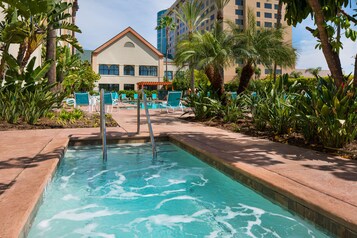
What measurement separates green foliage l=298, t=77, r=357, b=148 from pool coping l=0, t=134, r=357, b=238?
1984mm

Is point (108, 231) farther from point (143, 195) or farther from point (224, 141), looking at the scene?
point (224, 141)

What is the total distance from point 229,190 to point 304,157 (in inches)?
62.9

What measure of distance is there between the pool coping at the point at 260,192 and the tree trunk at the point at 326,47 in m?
2.96

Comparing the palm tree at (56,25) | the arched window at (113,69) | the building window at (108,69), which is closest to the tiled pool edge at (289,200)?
the palm tree at (56,25)

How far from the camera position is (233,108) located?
31.9ft

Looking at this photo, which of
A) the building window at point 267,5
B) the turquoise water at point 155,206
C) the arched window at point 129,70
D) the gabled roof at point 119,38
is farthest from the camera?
the building window at point 267,5

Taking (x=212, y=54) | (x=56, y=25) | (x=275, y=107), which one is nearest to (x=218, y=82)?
(x=212, y=54)

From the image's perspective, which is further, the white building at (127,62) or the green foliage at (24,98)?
the white building at (127,62)

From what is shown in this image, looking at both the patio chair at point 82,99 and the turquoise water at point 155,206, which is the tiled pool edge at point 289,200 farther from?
the patio chair at point 82,99

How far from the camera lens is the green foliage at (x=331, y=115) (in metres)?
5.25

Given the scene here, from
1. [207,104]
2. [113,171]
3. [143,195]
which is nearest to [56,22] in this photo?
[207,104]

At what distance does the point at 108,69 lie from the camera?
45.8 m

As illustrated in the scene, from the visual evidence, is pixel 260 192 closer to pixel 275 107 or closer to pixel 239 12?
pixel 275 107

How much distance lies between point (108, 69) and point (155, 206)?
4402cm
